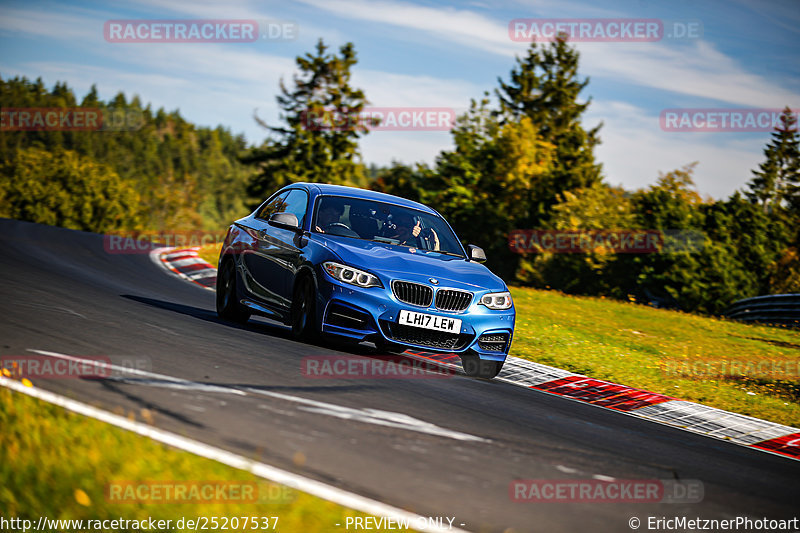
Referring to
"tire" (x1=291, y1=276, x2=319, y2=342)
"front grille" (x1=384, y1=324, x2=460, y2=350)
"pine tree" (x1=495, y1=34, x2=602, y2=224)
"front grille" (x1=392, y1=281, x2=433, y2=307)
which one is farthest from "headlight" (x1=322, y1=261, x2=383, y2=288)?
"pine tree" (x1=495, y1=34, x2=602, y2=224)

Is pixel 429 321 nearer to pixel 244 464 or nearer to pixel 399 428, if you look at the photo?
pixel 399 428

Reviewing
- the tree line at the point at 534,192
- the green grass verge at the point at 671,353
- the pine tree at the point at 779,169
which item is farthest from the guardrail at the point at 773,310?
the pine tree at the point at 779,169

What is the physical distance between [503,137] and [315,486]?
72455 millimetres

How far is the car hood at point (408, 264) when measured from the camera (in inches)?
350

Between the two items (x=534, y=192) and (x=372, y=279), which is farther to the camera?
(x=534, y=192)

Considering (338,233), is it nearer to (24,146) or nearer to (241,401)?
(241,401)

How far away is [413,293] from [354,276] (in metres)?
0.62

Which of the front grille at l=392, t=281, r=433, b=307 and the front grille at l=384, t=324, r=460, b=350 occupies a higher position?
the front grille at l=392, t=281, r=433, b=307

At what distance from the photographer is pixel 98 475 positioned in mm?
4070

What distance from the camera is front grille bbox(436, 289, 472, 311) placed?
350 inches

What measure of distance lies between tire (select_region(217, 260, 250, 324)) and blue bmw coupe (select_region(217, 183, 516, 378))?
0.20 feet

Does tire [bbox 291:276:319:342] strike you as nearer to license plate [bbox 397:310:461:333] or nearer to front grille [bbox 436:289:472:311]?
license plate [bbox 397:310:461:333]

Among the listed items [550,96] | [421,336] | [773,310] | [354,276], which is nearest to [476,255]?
[421,336]

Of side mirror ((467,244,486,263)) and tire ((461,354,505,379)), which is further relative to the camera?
side mirror ((467,244,486,263))
